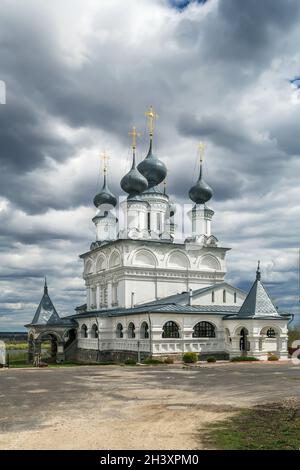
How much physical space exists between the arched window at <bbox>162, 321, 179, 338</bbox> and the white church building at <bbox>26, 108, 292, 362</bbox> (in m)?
0.06

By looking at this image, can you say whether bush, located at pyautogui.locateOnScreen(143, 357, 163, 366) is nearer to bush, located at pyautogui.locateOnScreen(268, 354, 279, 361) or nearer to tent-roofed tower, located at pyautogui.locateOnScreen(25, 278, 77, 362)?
bush, located at pyautogui.locateOnScreen(268, 354, 279, 361)

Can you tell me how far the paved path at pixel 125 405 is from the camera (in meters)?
8.69

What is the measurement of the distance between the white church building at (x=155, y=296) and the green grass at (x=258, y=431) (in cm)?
1920

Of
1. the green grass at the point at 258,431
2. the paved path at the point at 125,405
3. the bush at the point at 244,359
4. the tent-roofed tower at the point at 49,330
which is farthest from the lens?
the tent-roofed tower at the point at 49,330

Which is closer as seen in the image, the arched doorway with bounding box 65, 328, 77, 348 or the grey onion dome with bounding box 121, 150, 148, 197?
the grey onion dome with bounding box 121, 150, 148, 197

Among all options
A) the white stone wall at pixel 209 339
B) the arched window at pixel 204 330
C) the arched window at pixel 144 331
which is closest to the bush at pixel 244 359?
the white stone wall at pixel 209 339

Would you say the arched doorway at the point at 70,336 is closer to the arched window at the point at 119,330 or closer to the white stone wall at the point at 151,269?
the white stone wall at the point at 151,269

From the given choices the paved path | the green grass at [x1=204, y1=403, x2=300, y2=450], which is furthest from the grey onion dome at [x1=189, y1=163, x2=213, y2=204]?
the green grass at [x1=204, y1=403, x2=300, y2=450]

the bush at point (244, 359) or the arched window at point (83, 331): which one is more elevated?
the arched window at point (83, 331)

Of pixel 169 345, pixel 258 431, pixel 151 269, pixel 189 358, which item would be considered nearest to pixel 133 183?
pixel 151 269

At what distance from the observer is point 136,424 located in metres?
9.95

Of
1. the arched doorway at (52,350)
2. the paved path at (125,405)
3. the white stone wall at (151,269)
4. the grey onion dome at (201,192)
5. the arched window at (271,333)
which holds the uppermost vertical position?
the grey onion dome at (201,192)

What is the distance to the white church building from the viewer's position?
3097 cm

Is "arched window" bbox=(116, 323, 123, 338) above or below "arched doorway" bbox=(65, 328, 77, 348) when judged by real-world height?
above
